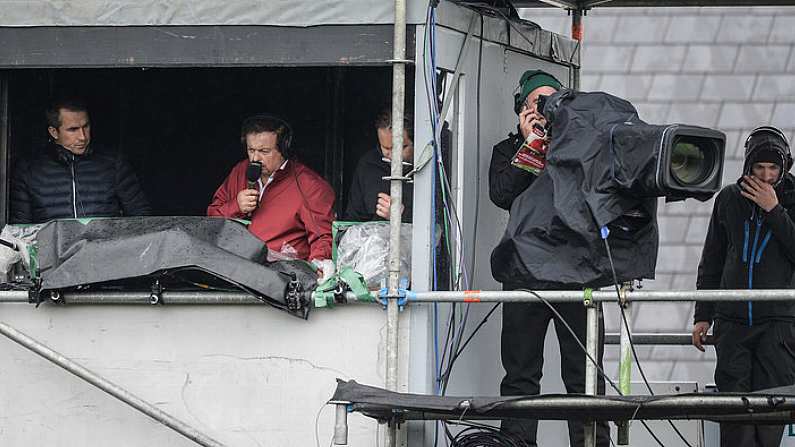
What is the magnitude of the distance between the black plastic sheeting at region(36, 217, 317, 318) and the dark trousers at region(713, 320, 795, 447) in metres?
2.18

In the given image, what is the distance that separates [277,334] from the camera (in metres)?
7.18

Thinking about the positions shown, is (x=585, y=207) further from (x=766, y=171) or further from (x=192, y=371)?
(x=192, y=371)

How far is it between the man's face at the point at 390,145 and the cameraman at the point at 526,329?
1.28 ft

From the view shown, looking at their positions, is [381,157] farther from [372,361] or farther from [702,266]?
[702,266]

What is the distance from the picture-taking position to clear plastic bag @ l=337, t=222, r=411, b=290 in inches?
285

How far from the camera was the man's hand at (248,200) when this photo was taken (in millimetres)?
7715

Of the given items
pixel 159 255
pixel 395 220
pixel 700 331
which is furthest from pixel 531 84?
pixel 700 331

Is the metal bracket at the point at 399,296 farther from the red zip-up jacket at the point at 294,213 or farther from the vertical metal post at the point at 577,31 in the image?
the vertical metal post at the point at 577,31

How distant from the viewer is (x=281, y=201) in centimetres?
786

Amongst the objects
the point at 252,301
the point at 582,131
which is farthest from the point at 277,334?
the point at 582,131

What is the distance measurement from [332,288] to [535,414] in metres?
1.05

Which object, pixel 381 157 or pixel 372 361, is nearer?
pixel 372 361

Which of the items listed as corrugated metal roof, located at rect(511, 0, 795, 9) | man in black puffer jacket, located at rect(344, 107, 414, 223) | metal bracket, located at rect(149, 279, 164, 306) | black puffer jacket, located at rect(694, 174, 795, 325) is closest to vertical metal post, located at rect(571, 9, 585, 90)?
corrugated metal roof, located at rect(511, 0, 795, 9)

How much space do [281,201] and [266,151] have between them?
10.0 inches
